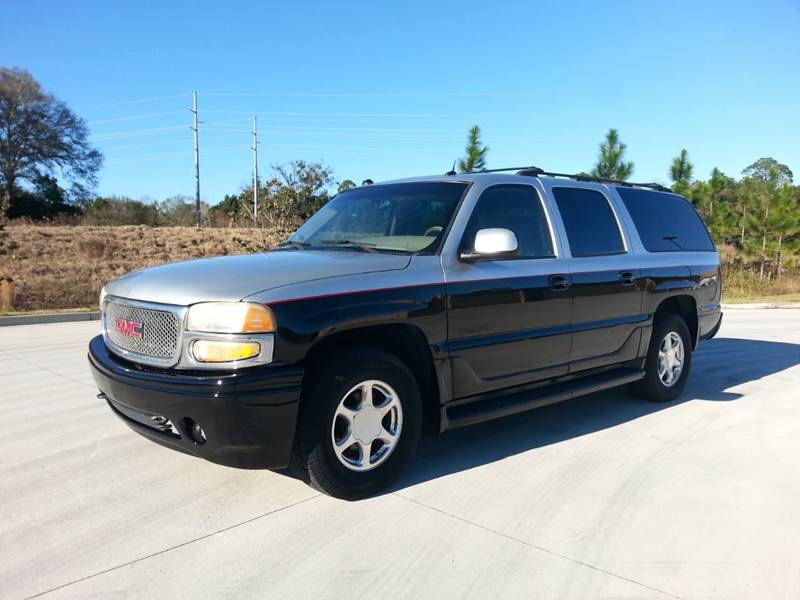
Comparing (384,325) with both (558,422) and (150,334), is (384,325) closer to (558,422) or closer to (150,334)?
(150,334)

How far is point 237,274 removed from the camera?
3408 mm

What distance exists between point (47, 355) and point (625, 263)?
6931mm

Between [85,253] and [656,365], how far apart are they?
896 inches

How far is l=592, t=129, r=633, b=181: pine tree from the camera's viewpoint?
23.6 m

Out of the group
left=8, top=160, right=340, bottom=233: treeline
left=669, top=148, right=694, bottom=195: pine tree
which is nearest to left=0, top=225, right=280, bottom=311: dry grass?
left=8, top=160, right=340, bottom=233: treeline

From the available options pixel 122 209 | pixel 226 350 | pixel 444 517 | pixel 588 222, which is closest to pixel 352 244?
pixel 226 350

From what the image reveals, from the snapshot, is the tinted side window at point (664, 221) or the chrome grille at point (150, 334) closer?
the chrome grille at point (150, 334)

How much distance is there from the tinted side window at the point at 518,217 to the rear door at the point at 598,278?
23 centimetres

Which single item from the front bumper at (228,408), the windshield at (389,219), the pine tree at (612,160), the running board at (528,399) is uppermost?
the pine tree at (612,160)

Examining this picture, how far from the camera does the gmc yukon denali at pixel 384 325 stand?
3113mm

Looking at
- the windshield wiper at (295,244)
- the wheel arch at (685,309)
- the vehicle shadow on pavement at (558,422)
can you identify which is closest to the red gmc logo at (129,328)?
the windshield wiper at (295,244)

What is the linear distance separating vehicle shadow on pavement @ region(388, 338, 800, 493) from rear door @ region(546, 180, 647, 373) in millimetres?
545

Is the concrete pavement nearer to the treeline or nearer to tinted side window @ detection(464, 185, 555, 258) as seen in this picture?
tinted side window @ detection(464, 185, 555, 258)

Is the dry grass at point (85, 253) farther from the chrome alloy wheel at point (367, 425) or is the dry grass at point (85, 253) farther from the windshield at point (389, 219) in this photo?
the chrome alloy wheel at point (367, 425)
